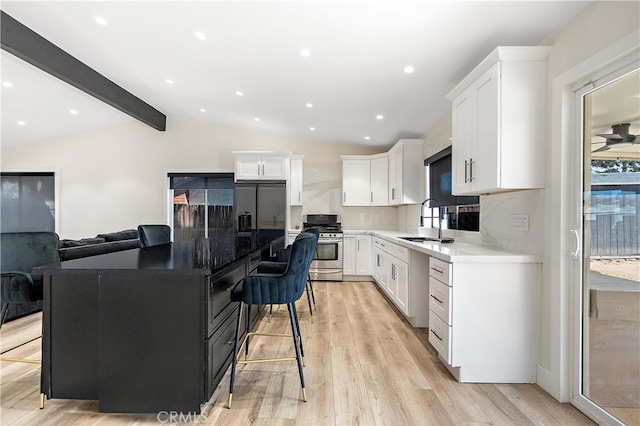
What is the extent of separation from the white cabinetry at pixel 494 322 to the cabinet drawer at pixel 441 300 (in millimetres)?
45

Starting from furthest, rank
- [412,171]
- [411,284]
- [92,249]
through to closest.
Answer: [412,171] → [92,249] → [411,284]

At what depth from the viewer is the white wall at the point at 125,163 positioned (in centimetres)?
636

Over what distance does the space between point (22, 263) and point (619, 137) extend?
3.91m

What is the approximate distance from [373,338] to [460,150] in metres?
1.87

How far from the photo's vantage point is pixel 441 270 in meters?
2.37

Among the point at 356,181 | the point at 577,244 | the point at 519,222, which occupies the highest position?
the point at 356,181

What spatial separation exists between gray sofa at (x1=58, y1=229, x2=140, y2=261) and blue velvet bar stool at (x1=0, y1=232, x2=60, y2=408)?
110 centimetres

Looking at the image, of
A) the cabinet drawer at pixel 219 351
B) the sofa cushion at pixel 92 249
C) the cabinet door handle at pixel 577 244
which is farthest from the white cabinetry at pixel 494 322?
the sofa cushion at pixel 92 249

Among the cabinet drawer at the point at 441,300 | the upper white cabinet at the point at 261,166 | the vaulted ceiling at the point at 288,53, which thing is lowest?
the cabinet drawer at the point at 441,300

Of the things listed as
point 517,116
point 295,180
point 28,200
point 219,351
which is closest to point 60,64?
point 295,180

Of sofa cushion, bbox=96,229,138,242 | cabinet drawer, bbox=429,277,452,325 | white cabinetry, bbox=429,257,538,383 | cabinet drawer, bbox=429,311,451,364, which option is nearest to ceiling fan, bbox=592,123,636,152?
white cabinetry, bbox=429,257,538,383

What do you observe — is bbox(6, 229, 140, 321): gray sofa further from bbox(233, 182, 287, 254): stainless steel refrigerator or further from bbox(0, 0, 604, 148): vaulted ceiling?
bbox(0, 0, 604, 148): vaulted ceiling

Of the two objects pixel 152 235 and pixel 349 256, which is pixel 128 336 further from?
pixel 349 256

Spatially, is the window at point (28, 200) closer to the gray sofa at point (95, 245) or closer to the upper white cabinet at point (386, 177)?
the gray sofa at point (95, 245)
